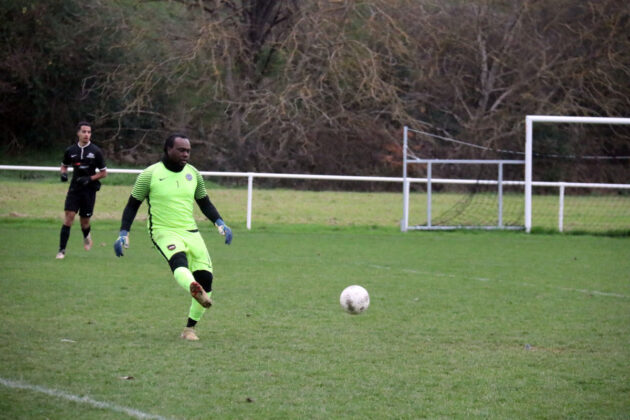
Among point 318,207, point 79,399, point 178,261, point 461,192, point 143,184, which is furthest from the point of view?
point 461,192

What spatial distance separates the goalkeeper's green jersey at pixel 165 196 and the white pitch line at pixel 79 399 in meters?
2.49

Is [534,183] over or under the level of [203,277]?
over

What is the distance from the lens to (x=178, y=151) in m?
8.14

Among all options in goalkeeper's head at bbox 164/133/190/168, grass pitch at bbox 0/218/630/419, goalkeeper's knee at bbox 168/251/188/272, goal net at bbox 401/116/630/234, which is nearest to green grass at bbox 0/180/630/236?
goal net at bbox 401/116/630/234

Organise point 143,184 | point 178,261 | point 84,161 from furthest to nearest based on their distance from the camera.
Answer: point 84,161
point 143,184
point 178,261

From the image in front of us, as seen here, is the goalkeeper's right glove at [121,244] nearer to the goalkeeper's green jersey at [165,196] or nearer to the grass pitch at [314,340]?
the goalkeeper's green jersey at [165,196]

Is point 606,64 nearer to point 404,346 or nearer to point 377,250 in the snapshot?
point 377,250

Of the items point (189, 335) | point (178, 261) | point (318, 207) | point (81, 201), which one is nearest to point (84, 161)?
point (81, 201)

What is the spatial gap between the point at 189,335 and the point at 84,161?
7289 mm

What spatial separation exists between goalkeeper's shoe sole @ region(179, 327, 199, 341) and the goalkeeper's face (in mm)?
1573

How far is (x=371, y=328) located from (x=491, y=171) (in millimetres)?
21720

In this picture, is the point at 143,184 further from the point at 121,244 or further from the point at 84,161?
the point at 84,161

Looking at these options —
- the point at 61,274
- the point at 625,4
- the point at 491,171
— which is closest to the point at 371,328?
the point at 61,274

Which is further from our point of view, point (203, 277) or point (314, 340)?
point (203, 277)
